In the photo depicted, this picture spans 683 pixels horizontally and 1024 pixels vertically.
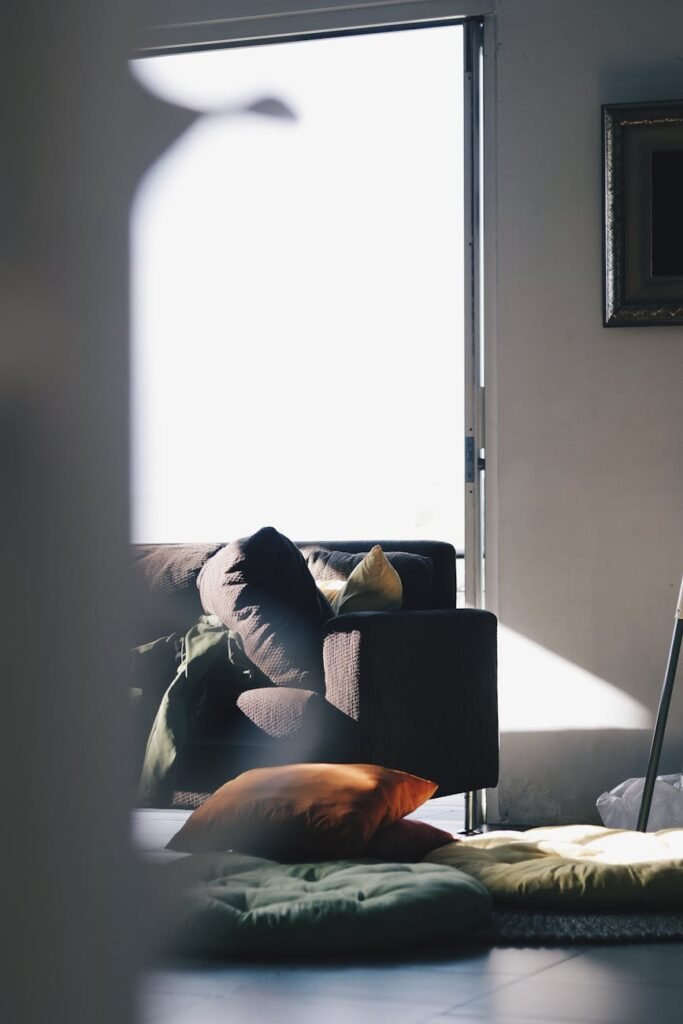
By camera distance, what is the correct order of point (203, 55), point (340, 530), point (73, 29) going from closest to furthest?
point (73, 29), point (203, 55), point (340, 530)

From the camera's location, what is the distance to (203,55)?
10.9 feet

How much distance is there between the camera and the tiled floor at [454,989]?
61.1 inches

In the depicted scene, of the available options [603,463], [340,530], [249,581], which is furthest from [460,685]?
[340,530]

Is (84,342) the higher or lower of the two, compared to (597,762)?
higher

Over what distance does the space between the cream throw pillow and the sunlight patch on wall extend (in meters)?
0.64

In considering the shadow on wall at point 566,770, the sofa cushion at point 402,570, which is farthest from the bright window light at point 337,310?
the shadow on wall at point 566,770

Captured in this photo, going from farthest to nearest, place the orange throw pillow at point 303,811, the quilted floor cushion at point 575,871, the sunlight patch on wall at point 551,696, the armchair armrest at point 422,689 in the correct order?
1. the sunlight patch on wall at point 551,696
2. the armchair armrest at point 422,689
3. the orange throw pillow at point 303,811
4. the quilted floor cushion at point 575,871

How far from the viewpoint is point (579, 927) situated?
200cm

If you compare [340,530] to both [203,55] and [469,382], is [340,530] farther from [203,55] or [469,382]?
[203,55]

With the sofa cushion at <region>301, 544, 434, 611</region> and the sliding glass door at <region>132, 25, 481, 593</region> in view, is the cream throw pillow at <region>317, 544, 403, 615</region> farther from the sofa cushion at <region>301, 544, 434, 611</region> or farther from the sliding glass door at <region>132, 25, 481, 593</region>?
the sliding glass door at <region>132, 25, 481, 593</region>

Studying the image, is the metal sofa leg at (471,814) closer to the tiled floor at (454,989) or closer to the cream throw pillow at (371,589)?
the cream throw pillow at (371,589)

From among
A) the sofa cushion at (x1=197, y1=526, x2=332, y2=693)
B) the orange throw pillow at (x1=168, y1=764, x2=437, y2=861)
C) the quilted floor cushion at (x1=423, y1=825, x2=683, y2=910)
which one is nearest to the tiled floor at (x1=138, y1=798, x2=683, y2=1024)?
the quilted floor cushion at (x1=423, y1=825, x2=683, y2=910)

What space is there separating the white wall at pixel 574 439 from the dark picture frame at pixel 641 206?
0.07 metres

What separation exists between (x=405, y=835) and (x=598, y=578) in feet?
5.02
